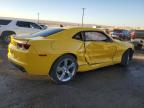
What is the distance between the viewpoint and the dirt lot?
187 inches

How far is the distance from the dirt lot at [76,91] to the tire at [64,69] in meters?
0.20

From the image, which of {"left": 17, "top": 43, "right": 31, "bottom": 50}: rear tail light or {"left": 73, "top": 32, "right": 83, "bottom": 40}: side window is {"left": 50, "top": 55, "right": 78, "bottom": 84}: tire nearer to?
{"left": 73, "top": 32, "right": 83, "bottom": 40}: side window

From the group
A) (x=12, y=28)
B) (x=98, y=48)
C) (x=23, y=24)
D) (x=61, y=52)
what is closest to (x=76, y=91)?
(x=61, y=52)

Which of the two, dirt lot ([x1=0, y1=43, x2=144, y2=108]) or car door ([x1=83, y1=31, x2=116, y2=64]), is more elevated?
car door ([x1=83, y1=31, x2=116, y2=64])

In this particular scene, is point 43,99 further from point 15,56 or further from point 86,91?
point 15,56

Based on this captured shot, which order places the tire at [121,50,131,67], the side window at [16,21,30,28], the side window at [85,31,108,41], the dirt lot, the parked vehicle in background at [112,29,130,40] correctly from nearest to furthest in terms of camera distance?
1. the dirt lot
2. the side window at [85,31,108,41]
3. the tire at [121,50,131,67]
4. the side window at [16,21,30,28]
5. the parked vehicle in background at [112,29,130,40]

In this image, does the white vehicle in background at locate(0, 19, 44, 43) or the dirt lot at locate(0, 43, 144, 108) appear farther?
the white vehicle in background at locate(0, 19, 44, 43)

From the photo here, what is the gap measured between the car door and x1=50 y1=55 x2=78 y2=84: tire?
576mm

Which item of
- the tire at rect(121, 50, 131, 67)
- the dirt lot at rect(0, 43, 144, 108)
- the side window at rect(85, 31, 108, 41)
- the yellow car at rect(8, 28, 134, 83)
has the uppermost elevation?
the side window at rect(85, 31, 108, 41)

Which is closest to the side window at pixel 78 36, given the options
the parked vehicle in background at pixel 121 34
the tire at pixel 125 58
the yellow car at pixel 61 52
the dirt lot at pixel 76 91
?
the yellow car at pixel 61 52

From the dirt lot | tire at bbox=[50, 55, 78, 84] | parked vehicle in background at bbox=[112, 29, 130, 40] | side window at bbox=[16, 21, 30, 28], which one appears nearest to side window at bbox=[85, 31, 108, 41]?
tire at bbox=[50, 55, 78, 84]

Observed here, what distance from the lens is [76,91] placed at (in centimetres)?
558

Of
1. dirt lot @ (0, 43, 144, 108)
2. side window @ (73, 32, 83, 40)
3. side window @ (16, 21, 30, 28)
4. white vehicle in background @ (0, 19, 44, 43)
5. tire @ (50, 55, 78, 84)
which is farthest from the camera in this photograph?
side window @ (16, 21, 30, 28)

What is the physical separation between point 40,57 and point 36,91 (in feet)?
2.62
